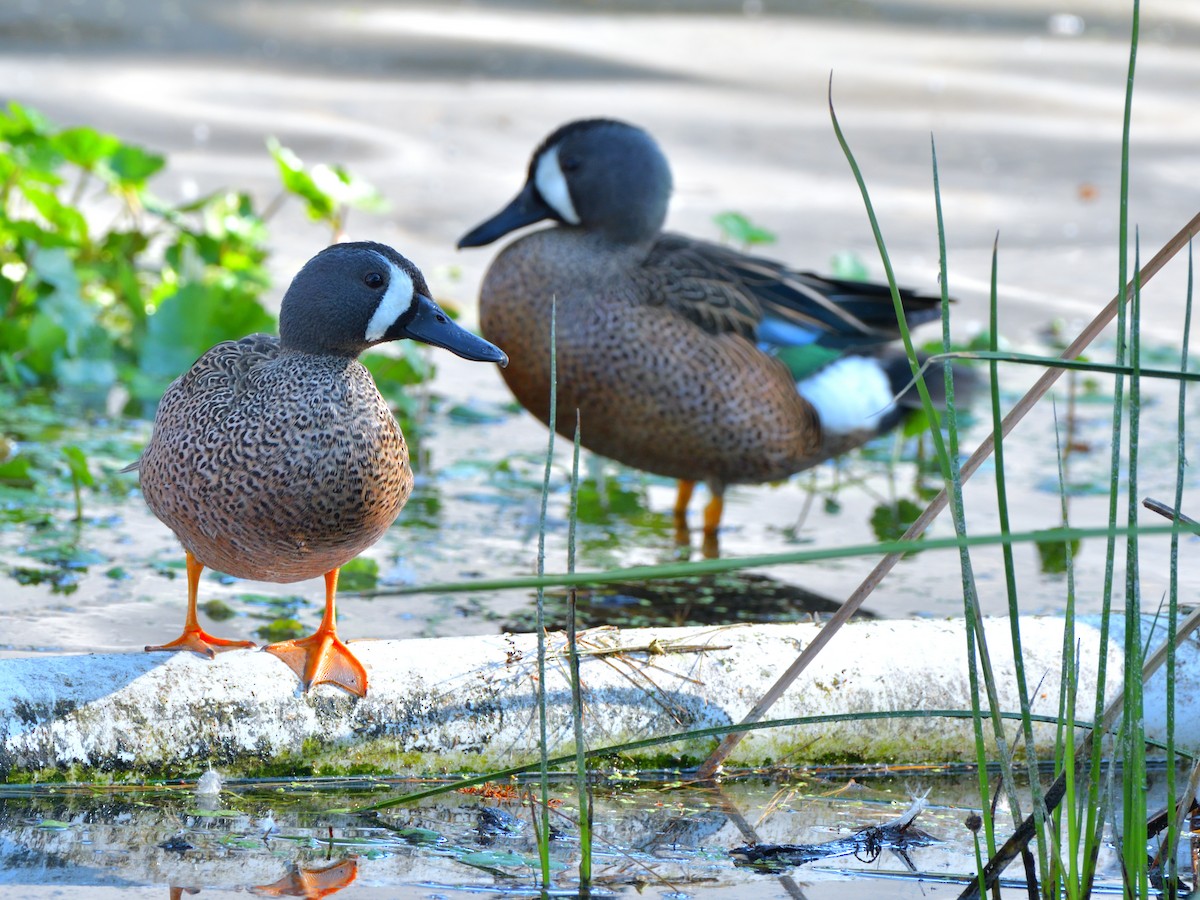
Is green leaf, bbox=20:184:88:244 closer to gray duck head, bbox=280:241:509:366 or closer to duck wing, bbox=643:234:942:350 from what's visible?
duck wing, bbox=643:234:942:350

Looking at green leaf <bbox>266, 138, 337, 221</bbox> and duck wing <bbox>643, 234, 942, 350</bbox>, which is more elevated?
green leaf <bbox>266, 138, 337, 221</bbox>

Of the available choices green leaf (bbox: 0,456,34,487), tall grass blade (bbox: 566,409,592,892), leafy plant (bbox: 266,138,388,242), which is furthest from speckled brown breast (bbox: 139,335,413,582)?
leafy plant (bbox: 266,138,388,242)

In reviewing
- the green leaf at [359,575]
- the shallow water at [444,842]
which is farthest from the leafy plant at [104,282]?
the shallow water at [444,842]

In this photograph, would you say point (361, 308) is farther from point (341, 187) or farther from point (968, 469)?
point (341, 187)

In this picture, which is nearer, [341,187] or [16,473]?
[16,473]

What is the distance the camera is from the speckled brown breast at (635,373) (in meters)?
4.27

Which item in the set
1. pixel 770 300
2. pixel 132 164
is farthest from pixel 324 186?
pixel 770 300

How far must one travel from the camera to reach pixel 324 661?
109 inches

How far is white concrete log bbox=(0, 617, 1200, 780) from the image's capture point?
265cm

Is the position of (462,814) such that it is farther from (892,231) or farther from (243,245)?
(892,231)

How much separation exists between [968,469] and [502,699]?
2.98 feet

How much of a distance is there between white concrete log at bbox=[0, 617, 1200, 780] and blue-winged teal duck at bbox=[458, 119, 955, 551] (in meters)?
1.32

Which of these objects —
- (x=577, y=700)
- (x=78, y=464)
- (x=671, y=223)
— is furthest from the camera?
(x=671, y=223)

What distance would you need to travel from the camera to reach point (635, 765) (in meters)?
2.89
